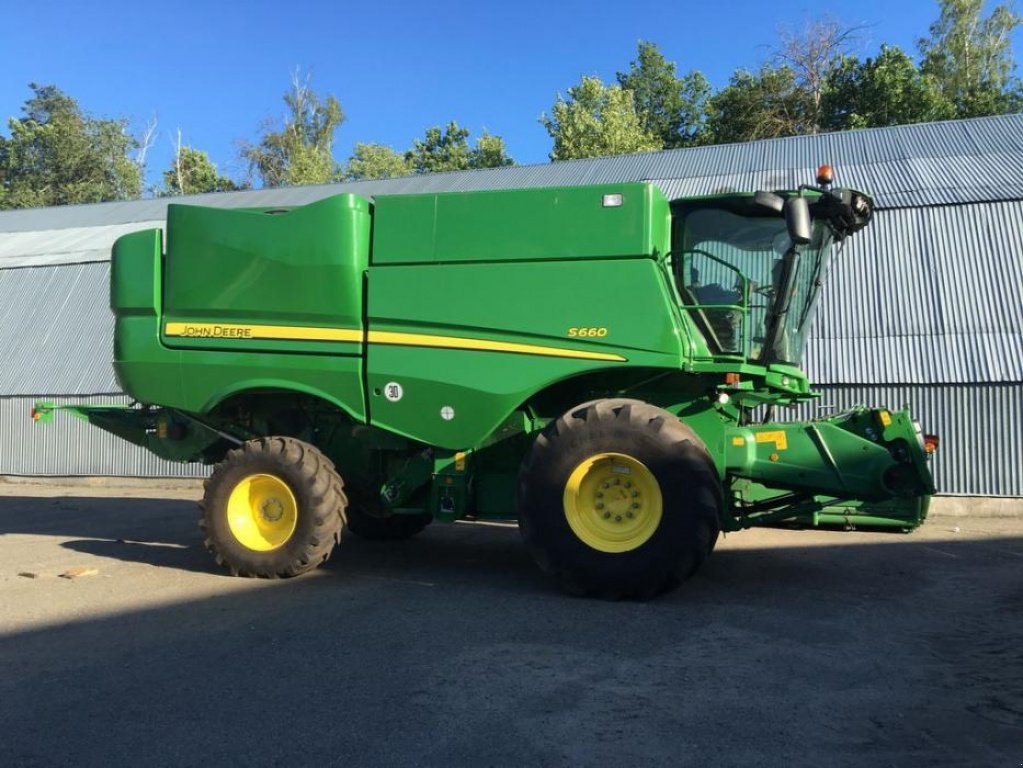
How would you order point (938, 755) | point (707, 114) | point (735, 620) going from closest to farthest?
point (938, 755)
point (735, 620)
point (707, 114)

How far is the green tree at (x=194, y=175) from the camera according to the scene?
4588cm

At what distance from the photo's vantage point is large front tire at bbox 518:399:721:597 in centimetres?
614

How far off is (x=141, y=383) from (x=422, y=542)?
11.7ft

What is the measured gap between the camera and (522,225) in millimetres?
6746

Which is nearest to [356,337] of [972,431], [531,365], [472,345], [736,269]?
[472,345]

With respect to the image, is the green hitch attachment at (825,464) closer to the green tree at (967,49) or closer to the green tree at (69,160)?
the green tree at (967,49)

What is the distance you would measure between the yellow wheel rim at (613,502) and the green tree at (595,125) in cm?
2776

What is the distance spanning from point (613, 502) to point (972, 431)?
26.3 ft

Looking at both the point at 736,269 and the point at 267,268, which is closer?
the point at 736,269

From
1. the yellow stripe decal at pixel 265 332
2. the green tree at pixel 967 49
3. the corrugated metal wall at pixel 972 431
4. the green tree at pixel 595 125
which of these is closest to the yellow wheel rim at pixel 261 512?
the yellow stripe decal at pixel 265 332

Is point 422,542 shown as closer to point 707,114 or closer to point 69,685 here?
point 69,685

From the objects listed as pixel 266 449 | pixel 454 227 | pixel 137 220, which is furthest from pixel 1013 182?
pixel 137 220

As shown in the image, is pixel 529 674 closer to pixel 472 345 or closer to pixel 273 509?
pixel 472 345

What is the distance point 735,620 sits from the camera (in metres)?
5.76
